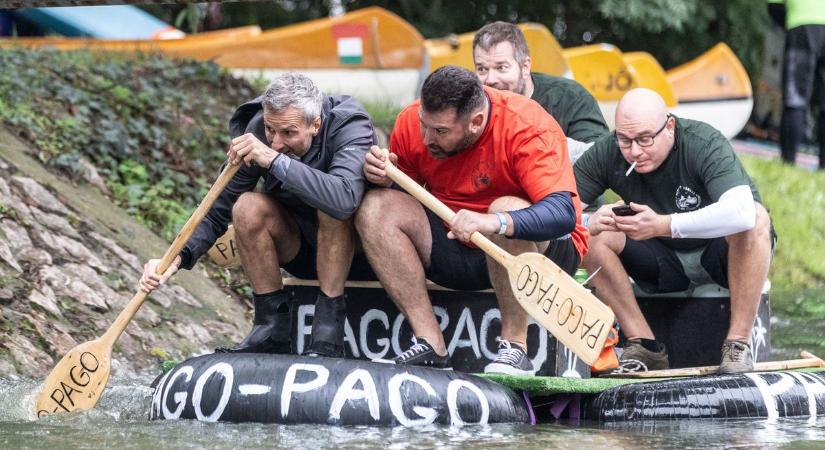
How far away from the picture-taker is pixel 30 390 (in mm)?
5656

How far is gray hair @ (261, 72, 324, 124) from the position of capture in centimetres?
523

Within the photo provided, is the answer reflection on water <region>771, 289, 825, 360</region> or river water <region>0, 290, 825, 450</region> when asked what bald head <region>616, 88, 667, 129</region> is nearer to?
river water <region>0, 290, 825, 450</region>

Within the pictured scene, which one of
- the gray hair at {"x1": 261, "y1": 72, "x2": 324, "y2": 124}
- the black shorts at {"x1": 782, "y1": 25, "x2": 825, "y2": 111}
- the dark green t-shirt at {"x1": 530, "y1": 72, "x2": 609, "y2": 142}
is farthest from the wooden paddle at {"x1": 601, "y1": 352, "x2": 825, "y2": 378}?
the black shorts at {"x1": 782, "y1": 25, "x2": 825, "y2": 111}

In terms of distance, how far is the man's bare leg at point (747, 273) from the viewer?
579 centimetres

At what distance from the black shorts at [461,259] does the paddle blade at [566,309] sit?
24cm

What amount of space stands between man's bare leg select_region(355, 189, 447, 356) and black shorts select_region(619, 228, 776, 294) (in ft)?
3.60

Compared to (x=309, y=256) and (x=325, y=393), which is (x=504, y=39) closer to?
(x=309, y=256)

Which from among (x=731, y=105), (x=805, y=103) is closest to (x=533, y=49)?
(x=805, y=103)

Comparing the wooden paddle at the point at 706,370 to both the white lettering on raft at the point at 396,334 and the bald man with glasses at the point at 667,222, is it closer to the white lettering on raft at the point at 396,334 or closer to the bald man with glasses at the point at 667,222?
the bald man with glasses at the point at 667,222

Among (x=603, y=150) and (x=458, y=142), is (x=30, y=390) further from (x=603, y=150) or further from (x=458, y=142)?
(x=603, y=150)

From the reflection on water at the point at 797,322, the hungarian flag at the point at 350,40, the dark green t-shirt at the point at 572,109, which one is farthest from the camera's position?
the hungarian flag at the point at 350,40

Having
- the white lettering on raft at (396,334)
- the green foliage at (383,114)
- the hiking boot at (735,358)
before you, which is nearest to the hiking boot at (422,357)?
the white lettering on raft at (396,334)

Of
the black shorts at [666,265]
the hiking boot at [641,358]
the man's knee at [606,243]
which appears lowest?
the hiking boot at [641,358]

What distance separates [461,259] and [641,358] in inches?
43.4
